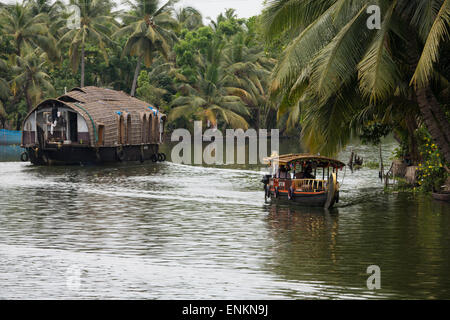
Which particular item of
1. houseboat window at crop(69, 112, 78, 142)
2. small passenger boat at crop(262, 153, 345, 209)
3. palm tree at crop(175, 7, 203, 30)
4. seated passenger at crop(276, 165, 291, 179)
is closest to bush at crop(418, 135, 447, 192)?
small passenger boat at crop(262, 153, 345, 209)

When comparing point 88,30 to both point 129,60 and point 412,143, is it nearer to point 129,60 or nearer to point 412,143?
point 129,60

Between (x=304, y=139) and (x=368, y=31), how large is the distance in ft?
13.8

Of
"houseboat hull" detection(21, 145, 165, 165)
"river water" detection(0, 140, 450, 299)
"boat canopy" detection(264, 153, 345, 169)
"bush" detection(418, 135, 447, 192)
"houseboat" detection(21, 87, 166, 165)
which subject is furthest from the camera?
"houseboat hull" detection(21, 145, 165, 165)

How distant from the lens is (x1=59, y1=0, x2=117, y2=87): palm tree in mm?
63938

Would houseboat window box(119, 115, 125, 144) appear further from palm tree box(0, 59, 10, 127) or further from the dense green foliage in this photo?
palm tree box(0, 59, 10, 127)

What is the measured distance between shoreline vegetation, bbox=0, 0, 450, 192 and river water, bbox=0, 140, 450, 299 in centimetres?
250

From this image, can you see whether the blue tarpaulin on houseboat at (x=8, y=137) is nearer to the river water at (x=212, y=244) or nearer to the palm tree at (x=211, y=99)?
the palm tree at (x=211, y=99)

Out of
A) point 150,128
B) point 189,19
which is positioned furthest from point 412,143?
point 189,19

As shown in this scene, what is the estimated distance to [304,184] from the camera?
947 inches

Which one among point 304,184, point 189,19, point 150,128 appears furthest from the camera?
point 189,19

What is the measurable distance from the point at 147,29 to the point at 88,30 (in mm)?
5279

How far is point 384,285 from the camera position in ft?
43.3

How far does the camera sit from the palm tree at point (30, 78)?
64750 millimetres
